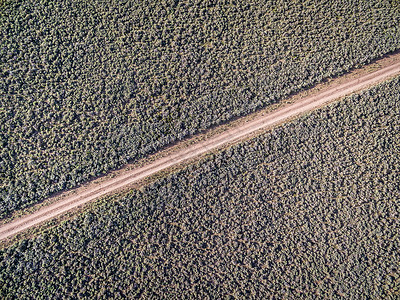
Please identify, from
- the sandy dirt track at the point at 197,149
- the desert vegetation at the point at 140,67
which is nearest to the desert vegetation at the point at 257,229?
the sandy dirt track at the point at 197,149

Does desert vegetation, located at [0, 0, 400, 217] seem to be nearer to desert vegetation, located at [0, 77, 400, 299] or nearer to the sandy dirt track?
the sandy dirt track

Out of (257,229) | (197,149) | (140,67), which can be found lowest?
(257,229)

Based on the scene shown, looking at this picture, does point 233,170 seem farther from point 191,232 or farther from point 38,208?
point 38,208

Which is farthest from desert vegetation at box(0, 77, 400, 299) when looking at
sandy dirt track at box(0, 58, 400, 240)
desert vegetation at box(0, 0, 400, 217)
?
desert vegetation at box(0, 0, 400, 217)

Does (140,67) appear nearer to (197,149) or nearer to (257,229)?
(197,149)

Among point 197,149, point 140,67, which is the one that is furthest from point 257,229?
point 140,67

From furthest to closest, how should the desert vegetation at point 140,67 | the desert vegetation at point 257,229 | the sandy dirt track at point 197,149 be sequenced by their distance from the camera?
1. the desert vegetation at point 140,67
2. the sandy dirt track at point 197,149
3. the desert vegetation at point 257,229

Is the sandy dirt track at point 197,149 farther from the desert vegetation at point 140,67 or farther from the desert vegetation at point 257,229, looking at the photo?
the desert vegetation at point 140,67
